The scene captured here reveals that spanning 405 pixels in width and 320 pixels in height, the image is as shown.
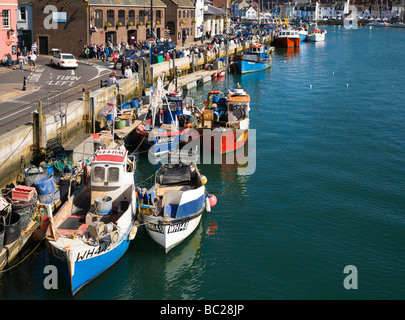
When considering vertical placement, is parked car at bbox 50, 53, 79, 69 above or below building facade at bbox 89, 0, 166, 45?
below

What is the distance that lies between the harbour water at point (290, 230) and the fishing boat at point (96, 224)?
2.63 feet

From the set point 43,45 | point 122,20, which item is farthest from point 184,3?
point 43,45

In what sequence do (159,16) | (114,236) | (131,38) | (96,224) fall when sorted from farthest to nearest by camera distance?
(159,16)
(131,38)
(114,236)
(96,224)

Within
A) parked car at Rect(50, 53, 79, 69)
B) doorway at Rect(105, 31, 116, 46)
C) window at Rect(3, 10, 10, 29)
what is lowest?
parked car at Rect(50, 53, 79, 69)

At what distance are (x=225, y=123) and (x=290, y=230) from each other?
478 inches

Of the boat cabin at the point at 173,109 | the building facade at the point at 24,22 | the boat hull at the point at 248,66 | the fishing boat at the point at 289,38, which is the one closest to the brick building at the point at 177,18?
the boat hull at the point at 248,66

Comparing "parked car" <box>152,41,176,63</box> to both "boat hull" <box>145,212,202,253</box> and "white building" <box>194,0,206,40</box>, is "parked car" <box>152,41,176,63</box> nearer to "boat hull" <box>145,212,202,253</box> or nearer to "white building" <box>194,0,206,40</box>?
"white building" <box>194,0,206,40</box>

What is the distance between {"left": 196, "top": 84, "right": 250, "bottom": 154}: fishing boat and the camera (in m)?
32.3

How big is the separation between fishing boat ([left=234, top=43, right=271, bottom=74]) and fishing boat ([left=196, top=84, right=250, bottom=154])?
30.5 metres

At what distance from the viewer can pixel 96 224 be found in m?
18.5

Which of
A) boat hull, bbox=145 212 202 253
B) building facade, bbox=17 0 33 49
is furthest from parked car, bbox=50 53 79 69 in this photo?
boat hull, bbox=145 212 202 253

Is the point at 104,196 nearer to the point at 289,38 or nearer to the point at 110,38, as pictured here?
the point at 110,38

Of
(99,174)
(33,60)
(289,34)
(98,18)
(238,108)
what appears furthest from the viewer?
(289,34)
